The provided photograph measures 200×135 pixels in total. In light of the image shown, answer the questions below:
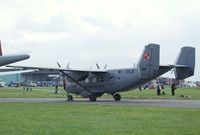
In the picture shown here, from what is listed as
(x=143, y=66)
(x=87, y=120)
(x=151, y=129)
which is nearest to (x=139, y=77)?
(x=143, y=66)

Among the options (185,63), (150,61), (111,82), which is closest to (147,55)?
(150,61)

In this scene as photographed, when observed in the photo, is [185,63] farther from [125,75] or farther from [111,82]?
[111,82]

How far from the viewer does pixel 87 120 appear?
20859 millimetres

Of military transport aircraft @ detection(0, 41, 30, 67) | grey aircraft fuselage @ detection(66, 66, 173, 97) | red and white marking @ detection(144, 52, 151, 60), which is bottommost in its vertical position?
grey aircraft fuselage @ detection(66, 66, 173, 97)

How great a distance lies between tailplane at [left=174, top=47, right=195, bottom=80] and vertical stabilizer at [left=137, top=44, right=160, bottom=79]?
3.73 m

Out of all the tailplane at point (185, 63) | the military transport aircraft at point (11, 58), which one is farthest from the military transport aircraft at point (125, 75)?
the military transport aircraft at point (11, 58)

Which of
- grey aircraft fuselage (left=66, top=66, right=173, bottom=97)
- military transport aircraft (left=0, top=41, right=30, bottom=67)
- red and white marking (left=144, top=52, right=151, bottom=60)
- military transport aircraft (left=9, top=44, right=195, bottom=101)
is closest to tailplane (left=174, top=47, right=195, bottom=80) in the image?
military transport aircraft (left=9, top=44, right=195, bottom=101)

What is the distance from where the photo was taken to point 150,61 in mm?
44344

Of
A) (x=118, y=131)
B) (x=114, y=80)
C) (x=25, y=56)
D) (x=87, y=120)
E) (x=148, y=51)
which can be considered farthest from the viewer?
(x=114, y=80)

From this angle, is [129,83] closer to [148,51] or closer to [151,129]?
[148,51]

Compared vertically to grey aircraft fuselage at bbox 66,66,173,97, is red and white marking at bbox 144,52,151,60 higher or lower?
higher

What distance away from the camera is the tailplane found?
157 feet

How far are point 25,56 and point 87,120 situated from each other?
14944 millimetres

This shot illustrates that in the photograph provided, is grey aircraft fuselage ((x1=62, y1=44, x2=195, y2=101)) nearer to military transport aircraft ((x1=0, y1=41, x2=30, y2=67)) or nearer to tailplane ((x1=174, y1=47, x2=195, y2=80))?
tailplane ((x1=174, y1=47, x2=195, y2=80))
